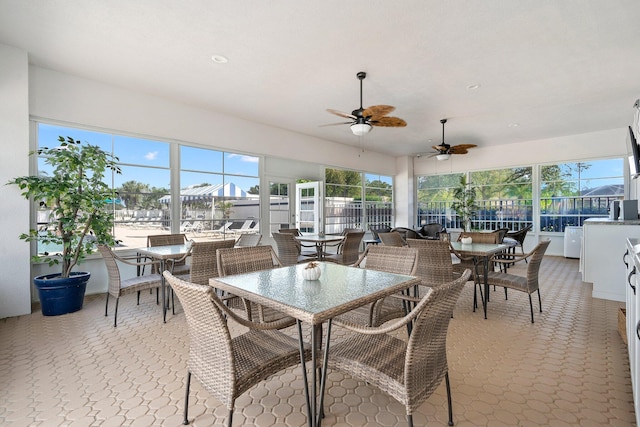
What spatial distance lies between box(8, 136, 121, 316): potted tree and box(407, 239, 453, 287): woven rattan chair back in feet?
12.8

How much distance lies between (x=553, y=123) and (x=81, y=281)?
900 centimetres

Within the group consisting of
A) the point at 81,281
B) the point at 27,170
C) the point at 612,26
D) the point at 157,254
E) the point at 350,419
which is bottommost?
the point at 350,419

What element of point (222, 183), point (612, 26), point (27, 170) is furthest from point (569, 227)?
point (27, 170)

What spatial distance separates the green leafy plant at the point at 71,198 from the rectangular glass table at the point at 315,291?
9.38 feet

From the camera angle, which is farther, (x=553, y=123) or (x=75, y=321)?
(x=553, y=123)

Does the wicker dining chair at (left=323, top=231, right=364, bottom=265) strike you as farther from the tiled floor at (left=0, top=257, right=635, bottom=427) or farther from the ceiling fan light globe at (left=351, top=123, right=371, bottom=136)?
the tiled floor at (left=0, top=257, right=635, bottom=427)

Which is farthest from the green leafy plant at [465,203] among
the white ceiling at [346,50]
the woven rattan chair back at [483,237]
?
the woven rattan chair back at [483,237]

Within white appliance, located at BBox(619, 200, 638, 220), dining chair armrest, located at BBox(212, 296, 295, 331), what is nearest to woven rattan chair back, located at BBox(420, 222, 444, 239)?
white appliance, located at BBox(619, 200, 638, 220)

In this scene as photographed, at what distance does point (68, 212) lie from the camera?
12.2 ft

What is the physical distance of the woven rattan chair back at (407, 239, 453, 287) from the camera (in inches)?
128

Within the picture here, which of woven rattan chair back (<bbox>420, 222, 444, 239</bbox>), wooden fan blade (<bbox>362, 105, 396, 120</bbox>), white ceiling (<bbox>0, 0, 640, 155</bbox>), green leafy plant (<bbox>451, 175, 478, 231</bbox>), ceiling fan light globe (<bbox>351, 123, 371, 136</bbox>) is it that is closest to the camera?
white ceiling (<bbox>0, 0, 640, 155</bbox>)

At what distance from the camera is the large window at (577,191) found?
7496 millimetres

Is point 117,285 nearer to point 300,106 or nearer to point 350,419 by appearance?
point 350,419

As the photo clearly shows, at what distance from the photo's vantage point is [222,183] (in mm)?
6168
